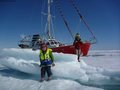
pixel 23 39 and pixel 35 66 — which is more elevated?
pixel 23 39

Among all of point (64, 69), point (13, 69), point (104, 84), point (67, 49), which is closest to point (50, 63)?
point (64, 69)

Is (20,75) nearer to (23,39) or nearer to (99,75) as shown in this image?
(99,75)

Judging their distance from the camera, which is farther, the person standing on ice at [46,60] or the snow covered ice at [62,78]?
the person standing on ice at [46,60]

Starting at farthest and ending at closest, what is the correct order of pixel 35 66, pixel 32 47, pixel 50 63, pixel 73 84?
pixel 32 47, pixel 35 66, pixel 50 63, pixel 73 84

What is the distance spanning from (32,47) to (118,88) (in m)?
21.4

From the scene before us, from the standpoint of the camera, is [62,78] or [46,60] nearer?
[46,60]

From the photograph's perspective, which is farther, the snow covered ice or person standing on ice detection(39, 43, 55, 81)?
person standing on ice detection(39, 43, 55, 81)

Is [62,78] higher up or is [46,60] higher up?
[46,60]

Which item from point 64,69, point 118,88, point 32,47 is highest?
point 32,47

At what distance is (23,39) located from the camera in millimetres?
29156

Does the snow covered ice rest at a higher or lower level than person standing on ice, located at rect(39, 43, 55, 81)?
lower

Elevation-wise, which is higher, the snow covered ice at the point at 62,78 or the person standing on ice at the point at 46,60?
the person standing on ice at the point at 46,60

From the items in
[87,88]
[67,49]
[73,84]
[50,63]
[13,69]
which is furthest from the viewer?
[67,49]

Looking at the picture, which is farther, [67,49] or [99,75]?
[67,49]
